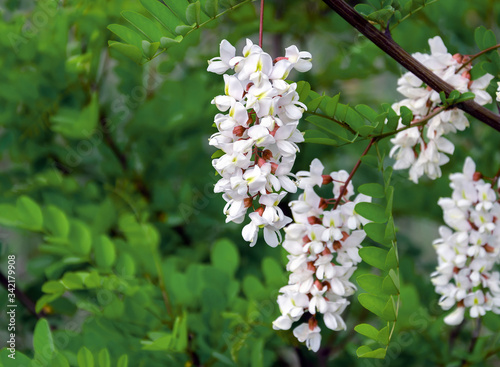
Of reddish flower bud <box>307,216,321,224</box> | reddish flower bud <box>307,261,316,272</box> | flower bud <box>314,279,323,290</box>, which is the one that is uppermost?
reddish flower bud <box>307,216,321,224</box>

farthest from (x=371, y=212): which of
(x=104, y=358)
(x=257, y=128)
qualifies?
(x=104, y=358)

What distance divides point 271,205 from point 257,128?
54 mm

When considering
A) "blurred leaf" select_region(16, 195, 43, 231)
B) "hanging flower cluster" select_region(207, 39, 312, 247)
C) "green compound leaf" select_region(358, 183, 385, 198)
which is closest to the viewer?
"hanging flower cluster" select_region(207, 39, 312, 247)

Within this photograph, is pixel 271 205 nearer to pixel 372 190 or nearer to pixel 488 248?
pixel 372 190

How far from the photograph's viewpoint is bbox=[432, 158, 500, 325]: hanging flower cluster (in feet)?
1.55

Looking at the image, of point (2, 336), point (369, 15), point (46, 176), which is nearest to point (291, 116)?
point (369, 15)

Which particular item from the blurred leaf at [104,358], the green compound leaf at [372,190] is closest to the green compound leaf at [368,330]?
the green compound leaf at [372,190]

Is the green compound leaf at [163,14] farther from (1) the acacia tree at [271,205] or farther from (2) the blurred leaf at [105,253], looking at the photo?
(2) the blurred leaf at [105,253]

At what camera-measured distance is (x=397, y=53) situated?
15.5 inches

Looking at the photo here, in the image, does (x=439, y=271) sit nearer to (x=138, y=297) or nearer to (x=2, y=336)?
(x=138, y=297)

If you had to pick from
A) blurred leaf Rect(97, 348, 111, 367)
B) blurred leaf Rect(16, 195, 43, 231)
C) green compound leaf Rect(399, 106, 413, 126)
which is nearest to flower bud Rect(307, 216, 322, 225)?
green compound leaf Rect(399, 106, 413, 126)

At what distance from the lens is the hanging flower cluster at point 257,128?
1.11 ft

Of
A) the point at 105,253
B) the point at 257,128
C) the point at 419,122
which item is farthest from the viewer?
the point at 105,253

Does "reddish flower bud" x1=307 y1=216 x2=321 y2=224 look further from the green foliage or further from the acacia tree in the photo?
the green foliage
